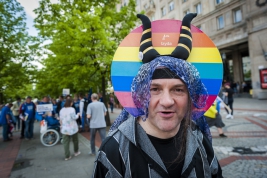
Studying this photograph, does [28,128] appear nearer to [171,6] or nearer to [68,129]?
[68,129]

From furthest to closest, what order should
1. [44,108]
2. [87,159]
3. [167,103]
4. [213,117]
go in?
[44,108] → [213,117] → [87,159] → [167,103]

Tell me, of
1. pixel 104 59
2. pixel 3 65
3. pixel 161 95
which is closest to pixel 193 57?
pixel 161 95

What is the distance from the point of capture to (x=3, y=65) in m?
10.2

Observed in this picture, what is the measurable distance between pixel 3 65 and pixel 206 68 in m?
12.3

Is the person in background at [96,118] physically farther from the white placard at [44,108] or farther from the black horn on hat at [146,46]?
the black horn on hat at [146,46]

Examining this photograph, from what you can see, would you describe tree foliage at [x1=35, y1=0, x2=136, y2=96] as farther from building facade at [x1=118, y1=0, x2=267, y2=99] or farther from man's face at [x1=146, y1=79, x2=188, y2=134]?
building facade at [x1=118, y1=0, x2=267, y2=99]

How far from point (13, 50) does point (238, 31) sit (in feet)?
67.0

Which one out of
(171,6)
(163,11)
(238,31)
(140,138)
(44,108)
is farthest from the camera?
(163,11)

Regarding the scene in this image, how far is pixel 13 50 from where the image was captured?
34.3 feet

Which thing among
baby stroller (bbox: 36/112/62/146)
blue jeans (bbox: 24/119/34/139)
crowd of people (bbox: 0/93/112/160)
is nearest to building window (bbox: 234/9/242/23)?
crowd of people (bbox: 0/93/112/160)

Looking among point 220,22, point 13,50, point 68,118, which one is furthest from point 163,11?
point 68,118

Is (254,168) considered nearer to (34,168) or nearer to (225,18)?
(34,168)

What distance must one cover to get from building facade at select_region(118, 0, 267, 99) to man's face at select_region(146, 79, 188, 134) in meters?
17.4

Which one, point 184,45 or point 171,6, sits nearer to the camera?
point 184,45
